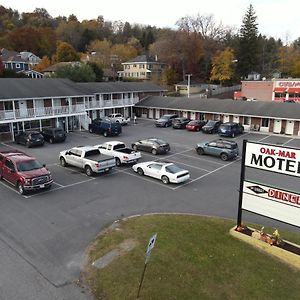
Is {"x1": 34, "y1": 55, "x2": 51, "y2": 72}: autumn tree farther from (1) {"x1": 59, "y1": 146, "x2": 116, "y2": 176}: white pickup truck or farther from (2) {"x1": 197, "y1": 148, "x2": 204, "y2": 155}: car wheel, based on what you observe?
(1) {"x1": 59, "y1": 146, "x2": 116, "y2": 176}: white pickup truck

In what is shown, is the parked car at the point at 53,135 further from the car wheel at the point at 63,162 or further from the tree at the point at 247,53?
the tree at the point at 247,53

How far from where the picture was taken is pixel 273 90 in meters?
60.9

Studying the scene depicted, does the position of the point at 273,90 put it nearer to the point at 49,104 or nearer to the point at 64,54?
the point at 49,104

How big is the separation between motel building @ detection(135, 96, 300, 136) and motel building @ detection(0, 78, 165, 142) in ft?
20.1

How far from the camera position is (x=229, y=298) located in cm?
981

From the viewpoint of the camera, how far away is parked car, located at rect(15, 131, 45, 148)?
3122cm

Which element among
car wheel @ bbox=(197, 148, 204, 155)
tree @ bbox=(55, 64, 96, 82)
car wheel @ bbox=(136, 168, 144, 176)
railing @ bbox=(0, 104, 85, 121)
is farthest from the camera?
tree @ bbox=(55, 64, 96, 82)

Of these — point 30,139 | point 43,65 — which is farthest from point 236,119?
point 43,65

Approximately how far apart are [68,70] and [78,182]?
41382 mm

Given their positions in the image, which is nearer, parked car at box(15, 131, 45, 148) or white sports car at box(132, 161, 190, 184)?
white sports car at box(132, 161, 190, 184)

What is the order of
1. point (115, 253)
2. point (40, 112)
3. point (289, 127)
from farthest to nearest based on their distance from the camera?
point (289, 127)
point (40, 112)
point (115, 253)

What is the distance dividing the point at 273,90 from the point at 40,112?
43248 millimetres

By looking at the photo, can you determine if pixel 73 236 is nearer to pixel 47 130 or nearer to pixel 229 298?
Answer: pixel 229 298

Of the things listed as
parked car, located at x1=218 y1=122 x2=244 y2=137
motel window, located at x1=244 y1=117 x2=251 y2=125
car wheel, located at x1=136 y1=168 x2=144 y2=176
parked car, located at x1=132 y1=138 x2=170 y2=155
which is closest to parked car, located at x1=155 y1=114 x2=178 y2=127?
parked car, located at x1=218 y1=122 x2=244 y2=137
